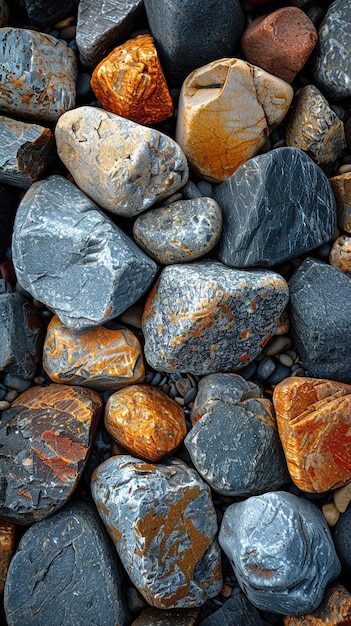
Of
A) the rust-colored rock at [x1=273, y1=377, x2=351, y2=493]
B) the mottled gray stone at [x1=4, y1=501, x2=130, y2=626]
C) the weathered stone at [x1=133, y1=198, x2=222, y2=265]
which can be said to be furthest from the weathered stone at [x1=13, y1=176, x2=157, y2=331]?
the mottled gray stone at [x1=4, y1=501, x2=130, y2=626]

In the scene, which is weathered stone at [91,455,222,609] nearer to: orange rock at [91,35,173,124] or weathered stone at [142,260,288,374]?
weathered stone at [142,260,288,374]

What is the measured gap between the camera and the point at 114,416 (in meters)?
2.25

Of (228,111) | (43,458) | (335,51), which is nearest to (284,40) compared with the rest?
(335,51)

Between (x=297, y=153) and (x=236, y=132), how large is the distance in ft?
0.85

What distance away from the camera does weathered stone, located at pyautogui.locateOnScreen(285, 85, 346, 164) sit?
2260mm

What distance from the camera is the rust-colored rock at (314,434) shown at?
2.12 meters

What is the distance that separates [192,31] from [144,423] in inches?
60.5

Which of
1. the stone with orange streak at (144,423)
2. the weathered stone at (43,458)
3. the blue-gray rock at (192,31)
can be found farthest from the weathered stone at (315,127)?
the weathered stone at (43,458)

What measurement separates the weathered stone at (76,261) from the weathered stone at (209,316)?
13 centimetres

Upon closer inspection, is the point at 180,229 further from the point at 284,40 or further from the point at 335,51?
the point at 335,51

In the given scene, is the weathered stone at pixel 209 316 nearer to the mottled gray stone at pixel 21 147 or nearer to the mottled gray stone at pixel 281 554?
the mottled gray stone at pixel 281 554

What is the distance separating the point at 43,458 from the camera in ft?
7.22

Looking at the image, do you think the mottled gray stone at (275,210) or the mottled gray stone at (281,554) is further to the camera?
the mottled gray stone at (275,210)

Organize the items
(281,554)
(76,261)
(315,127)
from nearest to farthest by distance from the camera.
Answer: (281,554) → (76,261) → (315,127)
